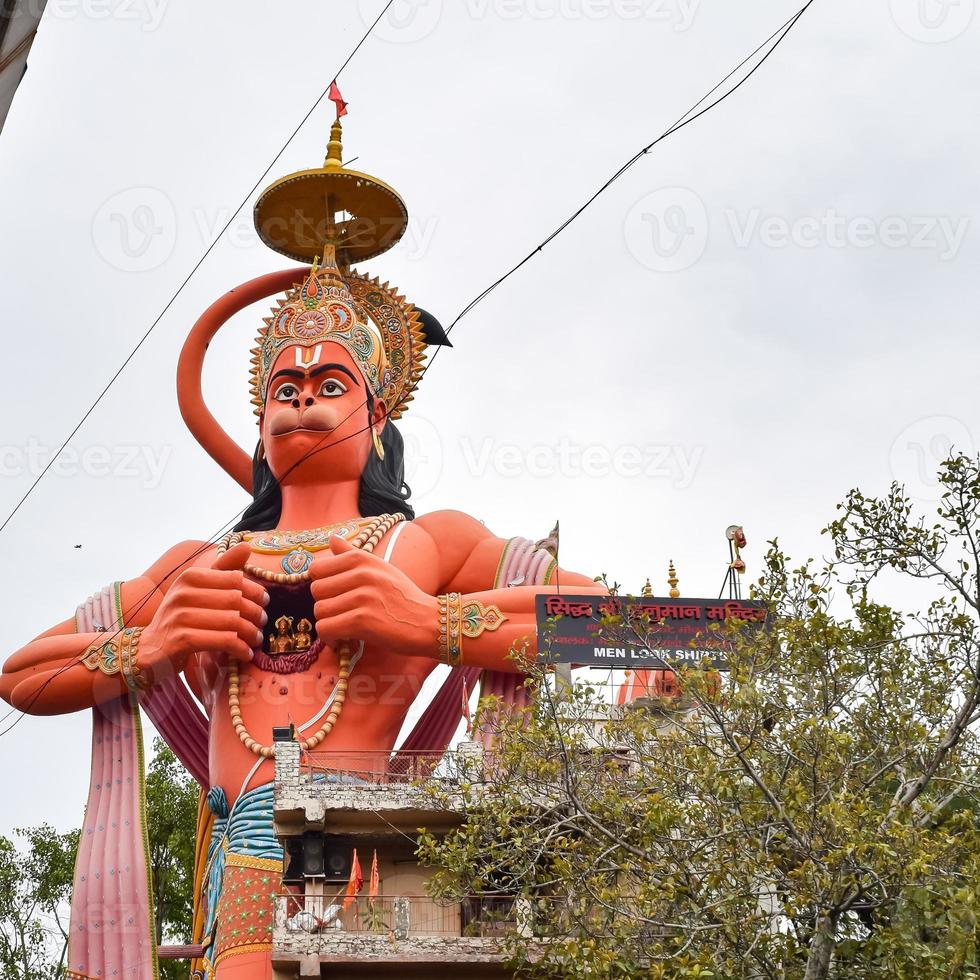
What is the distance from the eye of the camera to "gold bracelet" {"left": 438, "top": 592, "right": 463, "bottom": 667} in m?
16.8

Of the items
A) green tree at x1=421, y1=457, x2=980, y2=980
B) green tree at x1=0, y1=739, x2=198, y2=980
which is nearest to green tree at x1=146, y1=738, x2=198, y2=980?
green tree at x1=0, y1=739, x2=198, y2=980

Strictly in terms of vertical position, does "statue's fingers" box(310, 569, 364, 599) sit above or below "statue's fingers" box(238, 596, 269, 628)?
above

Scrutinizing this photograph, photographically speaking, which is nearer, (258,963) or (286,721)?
(258,963)

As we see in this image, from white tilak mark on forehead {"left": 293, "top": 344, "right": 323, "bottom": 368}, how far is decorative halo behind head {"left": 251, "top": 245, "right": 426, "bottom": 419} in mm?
66

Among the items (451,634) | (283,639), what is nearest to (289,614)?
(283,639)

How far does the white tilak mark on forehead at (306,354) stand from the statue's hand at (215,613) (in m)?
2.39

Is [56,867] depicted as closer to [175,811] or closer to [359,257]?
[175,811]

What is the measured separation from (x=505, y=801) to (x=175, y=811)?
1307cm

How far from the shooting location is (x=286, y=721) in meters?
16.8

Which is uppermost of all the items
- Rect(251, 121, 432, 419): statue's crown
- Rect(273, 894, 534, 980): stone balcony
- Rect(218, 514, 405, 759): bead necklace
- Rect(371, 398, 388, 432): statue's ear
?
Rect(251, 121, 432, 419): statue's crown

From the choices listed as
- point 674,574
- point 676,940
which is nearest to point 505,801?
point 676,940

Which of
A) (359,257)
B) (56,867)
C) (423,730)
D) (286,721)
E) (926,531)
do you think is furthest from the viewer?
(56,867)

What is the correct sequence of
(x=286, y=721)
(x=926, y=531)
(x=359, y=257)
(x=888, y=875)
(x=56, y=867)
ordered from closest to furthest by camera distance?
(x=888, y=875)
(x=926, y=531)
(x=286, y=721)
(x=359, y=257)
(x=56, y=867)

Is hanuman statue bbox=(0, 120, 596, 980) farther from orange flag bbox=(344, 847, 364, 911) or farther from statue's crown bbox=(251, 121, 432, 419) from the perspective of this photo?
orange flag bbox=(344, 847, 364, 911)
